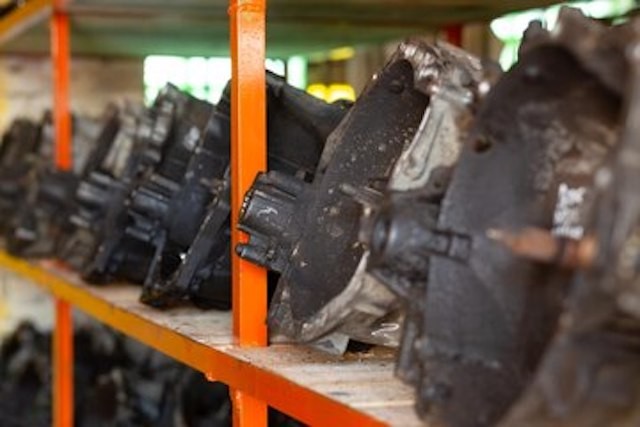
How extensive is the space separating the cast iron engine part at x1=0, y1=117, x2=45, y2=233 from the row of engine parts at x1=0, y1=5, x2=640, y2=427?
1692 mm

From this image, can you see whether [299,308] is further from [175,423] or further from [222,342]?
[175,423]

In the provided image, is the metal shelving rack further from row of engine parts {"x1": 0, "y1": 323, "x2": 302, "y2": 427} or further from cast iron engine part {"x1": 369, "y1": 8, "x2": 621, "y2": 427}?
row of engine parts {"x1": 0, "y1": 323, "x2": 302, "y2": 427}

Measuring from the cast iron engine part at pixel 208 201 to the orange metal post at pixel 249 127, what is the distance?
0.24 ft

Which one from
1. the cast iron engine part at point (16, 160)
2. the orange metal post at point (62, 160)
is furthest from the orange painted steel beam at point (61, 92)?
the cast iron engine part at point (16, 160)

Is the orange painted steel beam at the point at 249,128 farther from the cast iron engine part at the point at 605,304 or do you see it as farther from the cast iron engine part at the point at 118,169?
the cast iron engine part at the point at 605,304

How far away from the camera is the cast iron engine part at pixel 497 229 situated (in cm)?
108

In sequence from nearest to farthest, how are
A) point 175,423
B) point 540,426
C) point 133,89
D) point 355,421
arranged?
1. point 540,426
2. point 355,421
3. point 175,423
4. point 133,89

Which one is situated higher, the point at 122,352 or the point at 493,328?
the point at 493,328

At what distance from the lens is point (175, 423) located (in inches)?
115

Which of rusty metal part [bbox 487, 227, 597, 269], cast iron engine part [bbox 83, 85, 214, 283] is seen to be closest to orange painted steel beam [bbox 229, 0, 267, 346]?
cast iron engine part [bbox 83, 85, 214, 283]

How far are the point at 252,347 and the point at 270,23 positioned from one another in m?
1.66

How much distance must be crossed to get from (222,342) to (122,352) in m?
1.76

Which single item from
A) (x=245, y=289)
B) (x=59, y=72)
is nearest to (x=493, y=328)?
(x=245, y=289)

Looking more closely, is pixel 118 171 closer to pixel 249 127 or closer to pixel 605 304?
pixel 249 127
